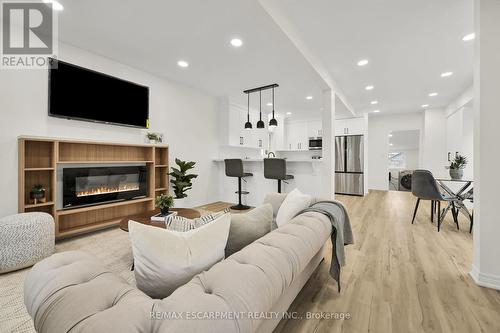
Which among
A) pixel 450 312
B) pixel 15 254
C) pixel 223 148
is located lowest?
pixel 450 312

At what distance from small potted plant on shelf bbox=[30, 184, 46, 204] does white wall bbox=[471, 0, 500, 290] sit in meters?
4.67

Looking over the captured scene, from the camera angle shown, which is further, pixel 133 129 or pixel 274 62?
pixel 133 129

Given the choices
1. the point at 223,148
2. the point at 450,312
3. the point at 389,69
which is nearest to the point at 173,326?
the point at 450,312

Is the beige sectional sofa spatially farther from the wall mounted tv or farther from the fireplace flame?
the wall mounted tv

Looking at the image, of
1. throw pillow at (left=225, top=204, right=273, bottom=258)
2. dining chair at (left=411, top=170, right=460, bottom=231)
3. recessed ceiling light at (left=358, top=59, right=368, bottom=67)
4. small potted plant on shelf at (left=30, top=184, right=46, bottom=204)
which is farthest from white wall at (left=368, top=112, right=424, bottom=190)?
small potted plant on shelf at (left=30, top=184, right=46, bottom=204)

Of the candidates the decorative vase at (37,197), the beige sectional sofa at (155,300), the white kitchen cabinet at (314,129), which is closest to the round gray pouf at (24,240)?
the decorative vase at (37,197)

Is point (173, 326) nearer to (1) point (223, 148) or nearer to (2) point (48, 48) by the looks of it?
(2) point (48, 48)

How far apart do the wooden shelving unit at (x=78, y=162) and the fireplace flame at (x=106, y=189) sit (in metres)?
0.22

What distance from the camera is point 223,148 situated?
218 inches

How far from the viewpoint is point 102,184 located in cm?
334

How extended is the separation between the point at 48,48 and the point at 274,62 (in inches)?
119

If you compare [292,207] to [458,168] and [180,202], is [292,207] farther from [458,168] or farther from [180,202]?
[458,168]

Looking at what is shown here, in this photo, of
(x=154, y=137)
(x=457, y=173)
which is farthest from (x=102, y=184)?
(x=457, y=173)

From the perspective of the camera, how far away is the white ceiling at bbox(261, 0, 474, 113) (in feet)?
7.35
